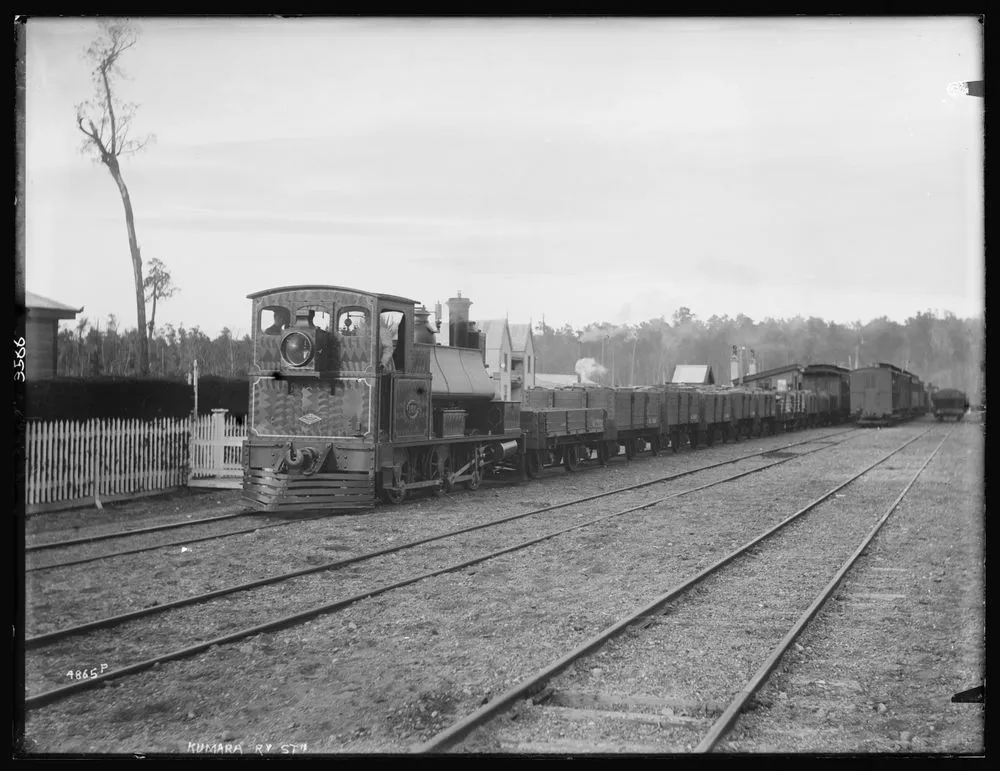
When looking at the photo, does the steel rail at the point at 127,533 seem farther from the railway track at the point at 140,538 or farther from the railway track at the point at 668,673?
the railway track at the point at 668,673

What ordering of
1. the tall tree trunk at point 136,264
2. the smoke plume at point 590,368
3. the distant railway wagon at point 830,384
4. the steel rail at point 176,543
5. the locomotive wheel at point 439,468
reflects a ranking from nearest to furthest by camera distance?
1. the tall tree trunk at point 136,264
2. the steel rail at point 176,543
3. the locomotive wheel at point 439,468
4. the distant railway wagon at point 830,384
5. the smoke plume at point 590,368

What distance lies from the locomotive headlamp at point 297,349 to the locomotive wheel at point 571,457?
9441mm

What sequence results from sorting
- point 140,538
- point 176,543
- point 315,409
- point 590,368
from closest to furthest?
point 176,543, point 140,538, point 315,409, point 590,368

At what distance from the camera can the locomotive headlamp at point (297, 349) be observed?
41.0 ft

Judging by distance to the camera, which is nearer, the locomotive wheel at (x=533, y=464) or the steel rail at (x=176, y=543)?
the steel rail at (x=176, y=543)

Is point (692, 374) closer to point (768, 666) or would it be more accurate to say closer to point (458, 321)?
point (458, 321)

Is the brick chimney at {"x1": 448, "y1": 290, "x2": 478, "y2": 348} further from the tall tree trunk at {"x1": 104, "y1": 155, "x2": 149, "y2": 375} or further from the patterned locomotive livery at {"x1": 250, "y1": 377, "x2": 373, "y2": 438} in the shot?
the tall tree trunk at {"x1": 104, "y1": 155, "x2": 149, "y2": 375}

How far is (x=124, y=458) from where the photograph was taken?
1355 cm

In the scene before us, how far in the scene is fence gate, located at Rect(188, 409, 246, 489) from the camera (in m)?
15.2

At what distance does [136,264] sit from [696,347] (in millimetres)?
30999

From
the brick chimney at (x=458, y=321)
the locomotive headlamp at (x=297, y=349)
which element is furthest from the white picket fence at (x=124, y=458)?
the brick chimney at (x=458, y=321)

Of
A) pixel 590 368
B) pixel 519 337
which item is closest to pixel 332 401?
pixel 519 337

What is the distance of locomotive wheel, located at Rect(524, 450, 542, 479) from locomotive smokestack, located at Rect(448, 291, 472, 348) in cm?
334

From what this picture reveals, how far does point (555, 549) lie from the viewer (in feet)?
32.1
